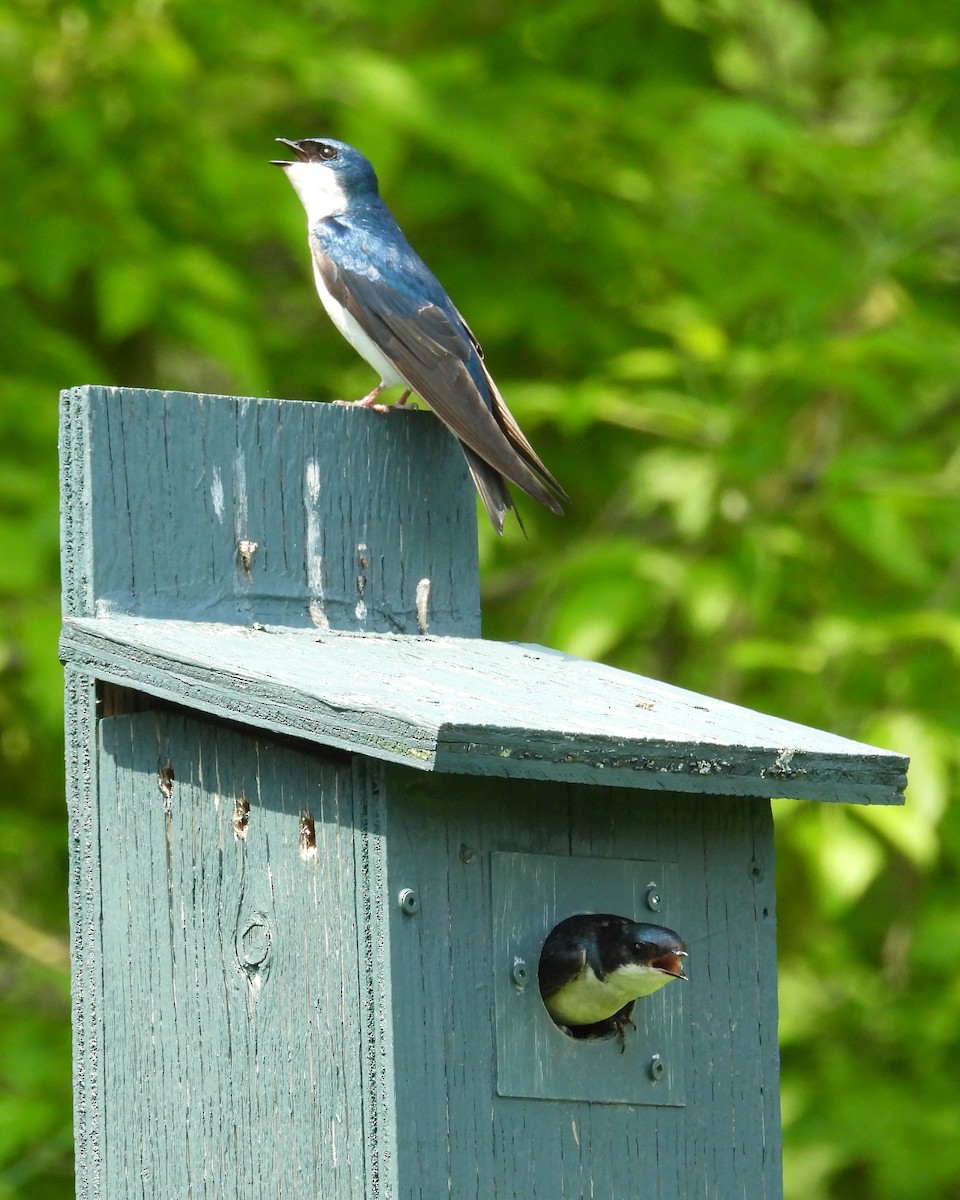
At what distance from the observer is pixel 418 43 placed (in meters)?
4.68

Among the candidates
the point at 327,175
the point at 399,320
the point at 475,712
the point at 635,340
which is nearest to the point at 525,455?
the point at 399,320

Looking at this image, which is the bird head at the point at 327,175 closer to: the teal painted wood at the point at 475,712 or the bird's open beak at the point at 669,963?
the teal painted wood at the point at 475,712

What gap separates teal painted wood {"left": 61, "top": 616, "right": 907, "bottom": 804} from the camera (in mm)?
1571

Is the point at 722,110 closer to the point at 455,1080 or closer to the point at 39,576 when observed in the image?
the point at 39,576

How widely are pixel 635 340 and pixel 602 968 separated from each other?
120 inches

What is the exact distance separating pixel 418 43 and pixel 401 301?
221cm

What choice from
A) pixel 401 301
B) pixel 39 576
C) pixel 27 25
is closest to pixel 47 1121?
pixel 39 576

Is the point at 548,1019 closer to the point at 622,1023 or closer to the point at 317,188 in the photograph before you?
the point at 622,1023

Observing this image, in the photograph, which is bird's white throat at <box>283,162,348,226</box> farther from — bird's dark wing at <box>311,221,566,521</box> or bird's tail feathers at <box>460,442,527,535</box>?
bird's tail feathers at <box>460,442,527,535</box>

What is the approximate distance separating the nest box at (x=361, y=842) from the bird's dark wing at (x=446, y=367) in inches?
3.0

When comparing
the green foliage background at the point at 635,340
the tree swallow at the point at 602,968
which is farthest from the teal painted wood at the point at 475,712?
the green foliage background at the point at 635,340

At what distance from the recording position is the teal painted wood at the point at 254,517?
79.3 inches

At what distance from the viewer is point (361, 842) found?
1.68m

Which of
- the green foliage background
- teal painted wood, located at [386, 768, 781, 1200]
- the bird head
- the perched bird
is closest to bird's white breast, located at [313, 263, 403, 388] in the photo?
the perched bird
